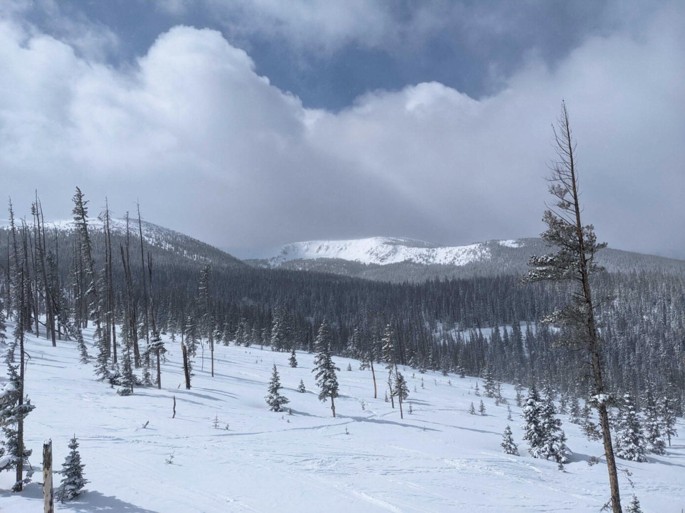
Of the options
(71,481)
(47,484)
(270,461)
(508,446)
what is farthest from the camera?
(508,446)

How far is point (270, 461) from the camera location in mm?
18484

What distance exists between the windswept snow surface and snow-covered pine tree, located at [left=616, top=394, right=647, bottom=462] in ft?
14.9

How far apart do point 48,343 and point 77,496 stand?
128 ft

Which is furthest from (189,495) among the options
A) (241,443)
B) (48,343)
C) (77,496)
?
(48,343)

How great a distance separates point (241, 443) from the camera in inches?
844

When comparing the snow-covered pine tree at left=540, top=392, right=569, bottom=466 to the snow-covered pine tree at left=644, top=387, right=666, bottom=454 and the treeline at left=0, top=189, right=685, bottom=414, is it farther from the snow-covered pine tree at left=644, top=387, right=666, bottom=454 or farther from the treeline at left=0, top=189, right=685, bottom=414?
the snow-covered pine tree at left=644, top=387, right=666, bottom=454

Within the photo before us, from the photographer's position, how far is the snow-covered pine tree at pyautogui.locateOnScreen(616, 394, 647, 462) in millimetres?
39625

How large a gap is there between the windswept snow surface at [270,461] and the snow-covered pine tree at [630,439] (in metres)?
4.53

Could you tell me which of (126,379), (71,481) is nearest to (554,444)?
(126,379)

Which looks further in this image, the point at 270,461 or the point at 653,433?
the point at 653,433

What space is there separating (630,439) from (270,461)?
127ft

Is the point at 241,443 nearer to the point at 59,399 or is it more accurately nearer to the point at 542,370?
the point at 59,399

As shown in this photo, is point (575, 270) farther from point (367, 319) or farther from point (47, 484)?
point (367, 319)

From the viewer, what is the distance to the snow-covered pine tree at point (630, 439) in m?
39.6
